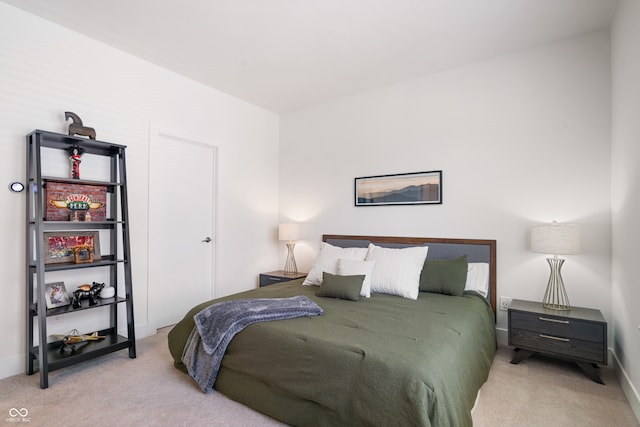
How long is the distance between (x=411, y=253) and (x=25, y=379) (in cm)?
324

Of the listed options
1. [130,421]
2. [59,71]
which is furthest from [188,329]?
[59,71]

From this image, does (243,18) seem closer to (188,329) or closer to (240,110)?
(240,110)

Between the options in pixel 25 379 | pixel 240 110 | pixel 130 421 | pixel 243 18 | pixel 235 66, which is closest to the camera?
pixel 130 421

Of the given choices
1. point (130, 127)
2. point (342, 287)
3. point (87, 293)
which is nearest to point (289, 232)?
point (342, 287)

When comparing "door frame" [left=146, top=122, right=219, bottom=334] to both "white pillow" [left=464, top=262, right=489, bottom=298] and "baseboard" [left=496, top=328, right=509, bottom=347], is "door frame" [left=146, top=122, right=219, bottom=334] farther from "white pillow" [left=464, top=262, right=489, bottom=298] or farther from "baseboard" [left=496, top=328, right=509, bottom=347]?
"baseboard" [left=496, top=328, right=509, bottom=347]

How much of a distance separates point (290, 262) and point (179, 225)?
1597 mm

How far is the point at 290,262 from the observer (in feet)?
15.5

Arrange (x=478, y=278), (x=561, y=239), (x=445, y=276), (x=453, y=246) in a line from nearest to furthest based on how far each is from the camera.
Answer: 1. (x=561, y=239)
2. (x=445, y=276)
3. (x=478, y=278)
4. (x=453, y=246)

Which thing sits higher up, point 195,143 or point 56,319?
point 195,143

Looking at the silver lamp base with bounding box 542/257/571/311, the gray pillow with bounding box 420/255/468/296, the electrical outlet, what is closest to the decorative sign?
the electrical outlet

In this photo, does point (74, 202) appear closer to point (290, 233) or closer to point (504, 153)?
point (290, 233)

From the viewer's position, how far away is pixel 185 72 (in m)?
3.64

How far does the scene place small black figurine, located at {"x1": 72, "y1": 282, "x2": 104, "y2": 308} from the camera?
8.89 feet

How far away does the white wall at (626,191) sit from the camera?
2.05 metres
